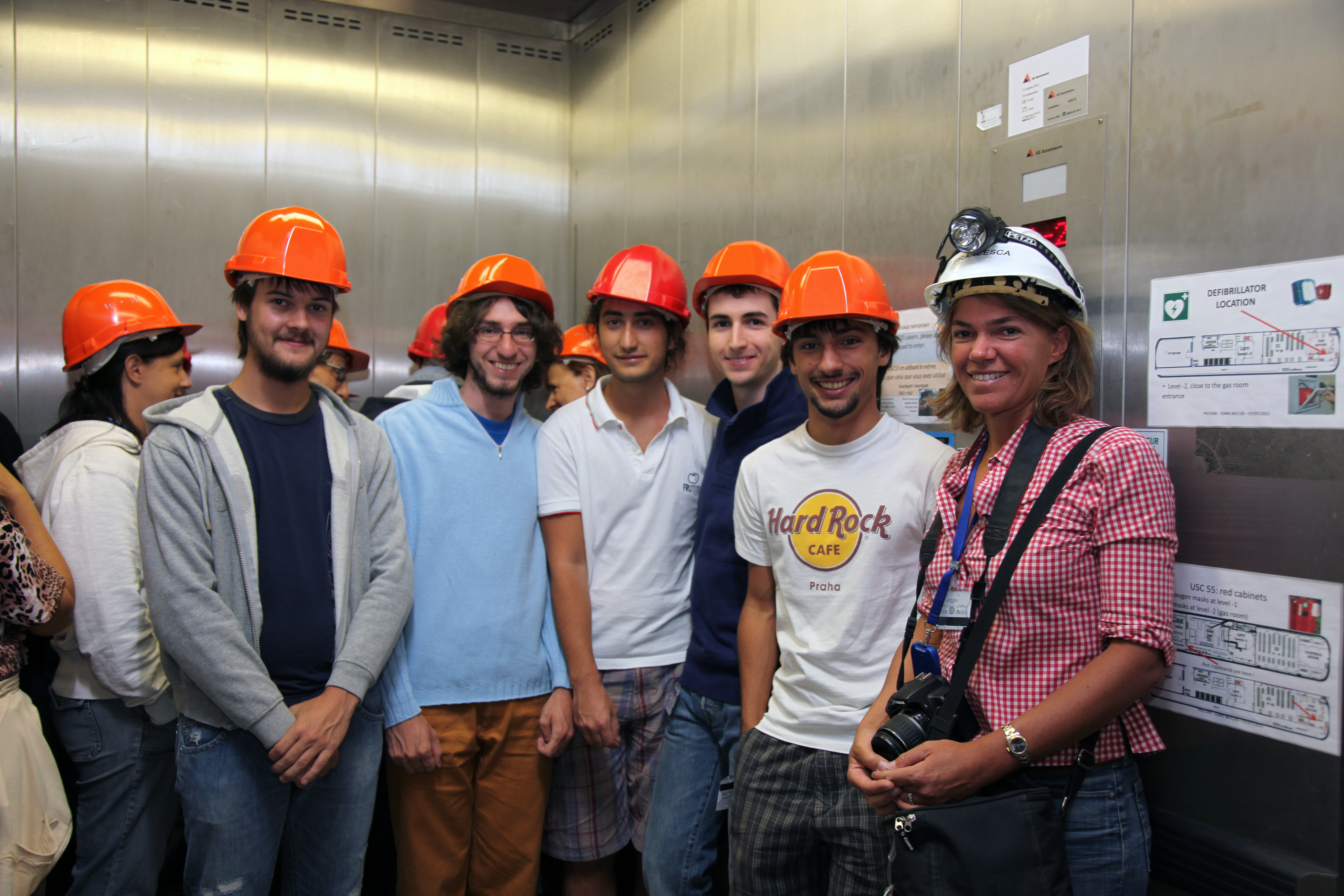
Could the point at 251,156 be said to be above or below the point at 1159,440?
above

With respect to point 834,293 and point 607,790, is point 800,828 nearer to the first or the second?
point 607,790

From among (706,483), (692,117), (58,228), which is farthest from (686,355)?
(58,228)

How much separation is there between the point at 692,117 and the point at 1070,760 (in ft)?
10.3

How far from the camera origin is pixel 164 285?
4.17 m

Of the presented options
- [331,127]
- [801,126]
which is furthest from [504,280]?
[331,127]

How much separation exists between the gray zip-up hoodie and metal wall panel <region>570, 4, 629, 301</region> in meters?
2.73

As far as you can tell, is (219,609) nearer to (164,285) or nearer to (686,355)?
(686,355)

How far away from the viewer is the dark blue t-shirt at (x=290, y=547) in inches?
80.4

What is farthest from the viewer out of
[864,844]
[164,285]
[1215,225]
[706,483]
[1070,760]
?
[164,285]

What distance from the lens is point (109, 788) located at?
101 inches

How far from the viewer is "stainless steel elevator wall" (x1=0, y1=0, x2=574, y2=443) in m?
3.97

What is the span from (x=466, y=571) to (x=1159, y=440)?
1.82m

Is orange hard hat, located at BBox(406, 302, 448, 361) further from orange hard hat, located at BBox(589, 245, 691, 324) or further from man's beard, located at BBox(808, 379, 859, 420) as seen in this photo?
man's beard, located at BBox(808, 379, 859, 420)

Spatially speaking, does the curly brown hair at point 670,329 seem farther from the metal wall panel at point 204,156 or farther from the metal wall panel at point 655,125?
the metal wall panel at point 204,156
